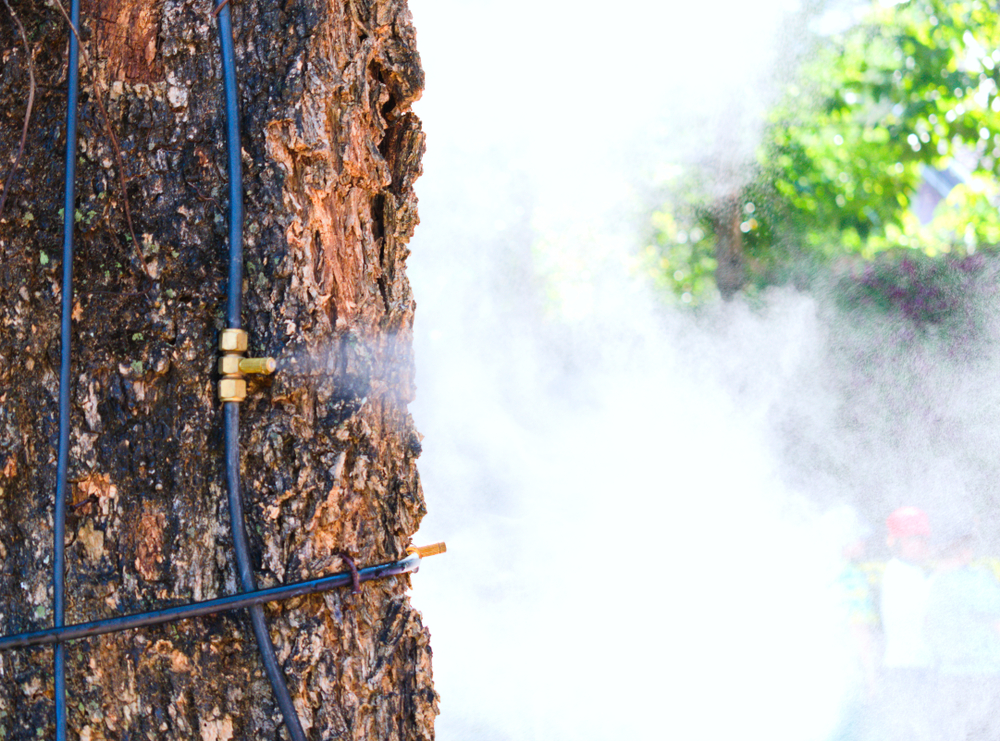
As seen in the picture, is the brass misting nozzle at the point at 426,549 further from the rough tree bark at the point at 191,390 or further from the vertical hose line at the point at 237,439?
the vertical hose line at the point at 237,439

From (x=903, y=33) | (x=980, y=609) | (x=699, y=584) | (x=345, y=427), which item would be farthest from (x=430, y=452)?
(x=903, y=33)

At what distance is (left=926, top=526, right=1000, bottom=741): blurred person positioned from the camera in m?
4.07

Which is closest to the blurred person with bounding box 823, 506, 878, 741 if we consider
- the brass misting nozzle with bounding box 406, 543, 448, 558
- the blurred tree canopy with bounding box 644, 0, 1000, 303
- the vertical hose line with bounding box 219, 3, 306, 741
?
the blurred tree canopy with bounding box 644, 0, 1000, 303

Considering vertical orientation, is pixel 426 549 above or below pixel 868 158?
below

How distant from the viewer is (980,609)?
4.36 meters

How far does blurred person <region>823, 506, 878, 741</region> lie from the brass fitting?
403cm

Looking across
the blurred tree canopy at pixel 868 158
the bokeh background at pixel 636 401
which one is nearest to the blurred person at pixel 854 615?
the bokeh background at pixel 636 401

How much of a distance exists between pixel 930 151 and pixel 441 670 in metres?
4.92

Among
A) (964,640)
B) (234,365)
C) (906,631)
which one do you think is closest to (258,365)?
(234,365)

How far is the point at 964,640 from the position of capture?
4312mm

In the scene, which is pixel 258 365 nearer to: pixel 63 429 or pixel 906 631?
pixel 63 429

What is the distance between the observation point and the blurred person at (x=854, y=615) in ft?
13.4

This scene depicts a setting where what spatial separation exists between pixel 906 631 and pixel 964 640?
0.95ft

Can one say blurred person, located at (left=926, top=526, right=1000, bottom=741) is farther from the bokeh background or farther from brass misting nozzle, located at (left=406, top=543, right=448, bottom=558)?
brass misting nozzle, located at (left=406, top=543, right=448, bottom=558)
